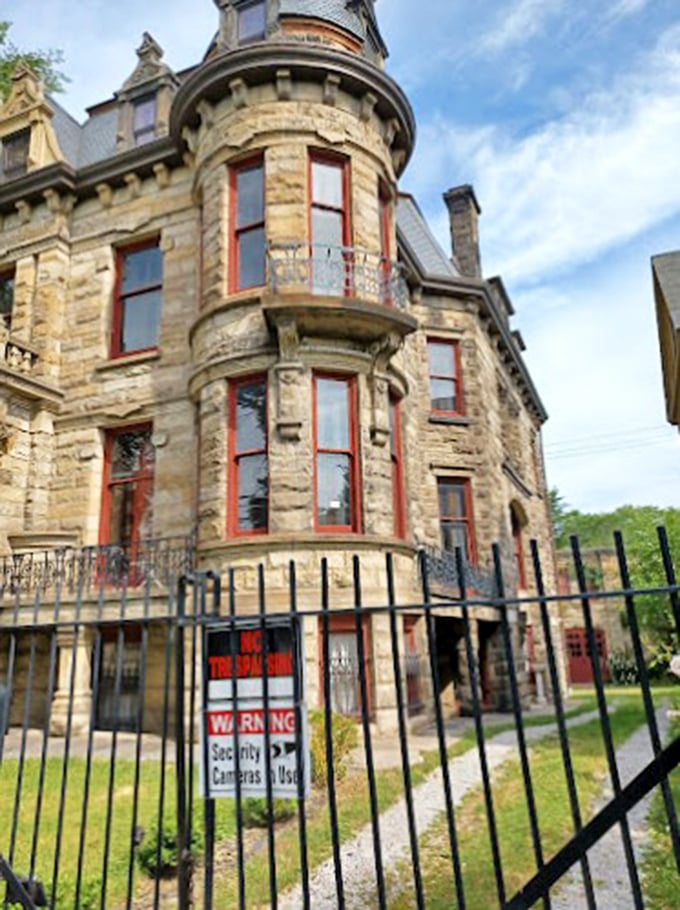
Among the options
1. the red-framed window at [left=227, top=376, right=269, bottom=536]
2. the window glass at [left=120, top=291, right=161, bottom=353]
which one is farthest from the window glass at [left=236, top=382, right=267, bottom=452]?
the window glass at [left=120, top=291, right=161, bottom=353]

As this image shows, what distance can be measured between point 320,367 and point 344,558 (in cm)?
322

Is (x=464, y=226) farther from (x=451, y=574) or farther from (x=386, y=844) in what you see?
(x=386, y=844)

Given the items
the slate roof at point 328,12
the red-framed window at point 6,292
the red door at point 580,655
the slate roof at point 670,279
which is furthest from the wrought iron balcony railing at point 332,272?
the red door at point 580,655

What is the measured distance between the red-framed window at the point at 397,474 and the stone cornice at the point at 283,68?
5956mm

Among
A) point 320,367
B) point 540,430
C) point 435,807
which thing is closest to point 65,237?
point 320,367

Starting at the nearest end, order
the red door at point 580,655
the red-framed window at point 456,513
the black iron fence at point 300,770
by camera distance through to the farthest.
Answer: the black iron fence at point 300,770
the red-framed window at point 456,513
the red door at point 580,655

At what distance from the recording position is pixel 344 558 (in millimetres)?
10219

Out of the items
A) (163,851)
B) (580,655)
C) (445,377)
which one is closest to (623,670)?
(580,655)

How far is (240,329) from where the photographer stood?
1121cm

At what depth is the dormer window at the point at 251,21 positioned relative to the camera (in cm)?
1306

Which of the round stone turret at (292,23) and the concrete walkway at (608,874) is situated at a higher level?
the round stone turret at (292,23)

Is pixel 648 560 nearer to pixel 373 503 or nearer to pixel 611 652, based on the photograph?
pixel 611 652

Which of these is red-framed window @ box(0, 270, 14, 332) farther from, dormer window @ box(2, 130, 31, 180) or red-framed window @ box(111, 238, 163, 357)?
red-framed window @ box(111, 238, 163, 357)

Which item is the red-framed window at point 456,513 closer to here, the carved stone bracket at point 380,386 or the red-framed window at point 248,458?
the carved stone bracket at point 380,386
